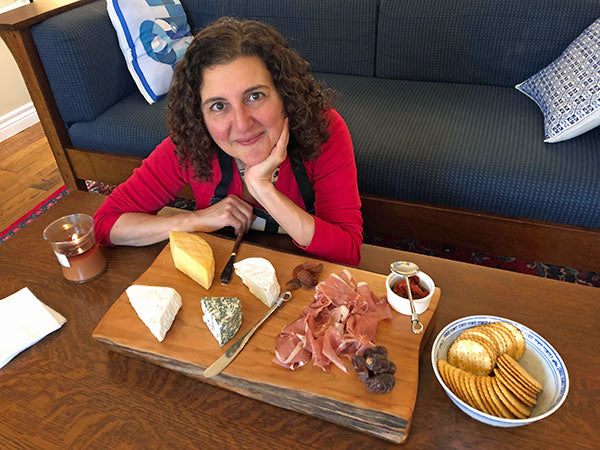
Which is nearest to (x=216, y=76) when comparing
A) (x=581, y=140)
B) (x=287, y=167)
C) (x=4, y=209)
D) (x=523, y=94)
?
(x=287, y=167)

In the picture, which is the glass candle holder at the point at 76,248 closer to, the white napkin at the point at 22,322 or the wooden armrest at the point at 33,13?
the white napkin at the point at 22,322

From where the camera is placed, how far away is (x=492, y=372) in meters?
0.77

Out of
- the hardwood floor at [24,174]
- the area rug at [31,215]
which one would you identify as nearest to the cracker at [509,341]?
the area rug at [31,215]

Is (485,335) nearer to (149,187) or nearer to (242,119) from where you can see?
(242,119)

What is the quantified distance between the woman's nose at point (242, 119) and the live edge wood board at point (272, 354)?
315 mm

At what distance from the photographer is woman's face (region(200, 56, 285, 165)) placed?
100 cm

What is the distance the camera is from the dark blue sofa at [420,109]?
165 centimetres

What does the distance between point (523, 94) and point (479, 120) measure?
353 mm

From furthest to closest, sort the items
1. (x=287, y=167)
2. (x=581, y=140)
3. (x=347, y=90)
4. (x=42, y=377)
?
(x=347, y=90) → (x=581, y=140) → (x=287, y=167) → (x=42, y=377)

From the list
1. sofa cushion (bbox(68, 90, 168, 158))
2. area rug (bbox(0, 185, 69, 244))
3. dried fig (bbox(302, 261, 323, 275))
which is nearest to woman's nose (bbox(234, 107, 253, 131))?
dried fig (bbox(302, 261, 323, 275))

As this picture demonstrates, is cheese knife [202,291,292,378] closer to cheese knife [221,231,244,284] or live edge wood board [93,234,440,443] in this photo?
live edge wood board [93,234,440,443]

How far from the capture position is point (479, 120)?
1872mm

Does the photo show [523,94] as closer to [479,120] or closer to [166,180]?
[479,120]

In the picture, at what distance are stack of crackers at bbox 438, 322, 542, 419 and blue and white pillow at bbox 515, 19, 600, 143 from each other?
3.77 feet
